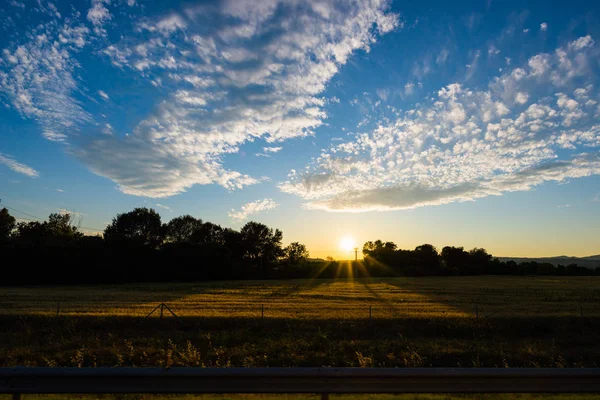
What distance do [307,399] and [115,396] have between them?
3343 millimetres

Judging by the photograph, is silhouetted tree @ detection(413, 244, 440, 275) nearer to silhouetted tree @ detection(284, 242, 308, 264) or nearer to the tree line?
the tree line

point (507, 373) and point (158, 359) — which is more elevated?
point (507, 373)

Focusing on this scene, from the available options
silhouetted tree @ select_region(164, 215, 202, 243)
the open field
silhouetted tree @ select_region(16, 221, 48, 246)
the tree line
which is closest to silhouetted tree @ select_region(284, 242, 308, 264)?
the tree line

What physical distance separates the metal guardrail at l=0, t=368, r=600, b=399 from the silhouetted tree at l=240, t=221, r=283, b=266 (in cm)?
11369

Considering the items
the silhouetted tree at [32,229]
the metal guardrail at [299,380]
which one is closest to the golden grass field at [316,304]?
the metal guardrail at [299,380]

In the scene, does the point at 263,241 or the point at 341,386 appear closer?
the point at 341,386

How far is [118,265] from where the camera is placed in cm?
7700

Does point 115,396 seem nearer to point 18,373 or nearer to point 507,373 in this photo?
point 18,373

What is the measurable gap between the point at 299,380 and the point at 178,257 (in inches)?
→ 3310

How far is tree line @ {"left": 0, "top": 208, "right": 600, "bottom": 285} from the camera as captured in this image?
72062mm

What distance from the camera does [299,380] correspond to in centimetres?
489

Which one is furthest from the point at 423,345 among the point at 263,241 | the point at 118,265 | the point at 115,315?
the point at 263,241

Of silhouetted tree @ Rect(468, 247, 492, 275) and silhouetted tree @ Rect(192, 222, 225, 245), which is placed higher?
silhouetted tree @ Rect(192, 222, 225, 245)

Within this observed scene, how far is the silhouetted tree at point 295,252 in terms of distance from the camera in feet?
420
